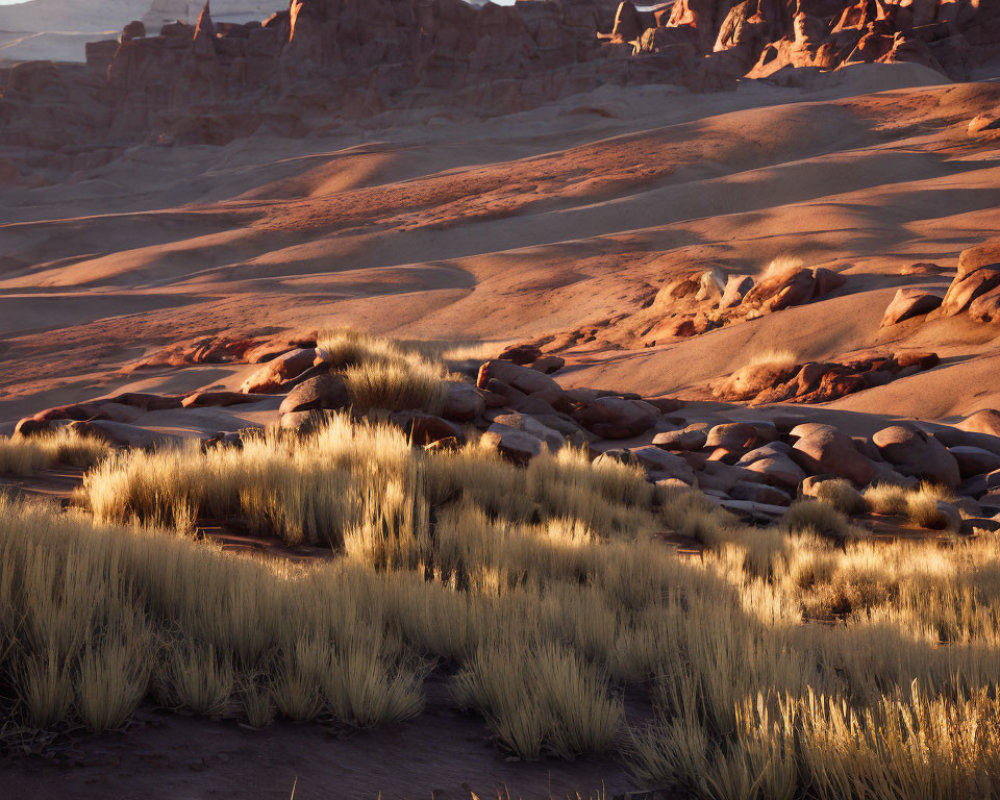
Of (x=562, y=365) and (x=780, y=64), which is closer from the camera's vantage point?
(x=562, y=365)

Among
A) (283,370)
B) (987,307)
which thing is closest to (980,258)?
(987,307)

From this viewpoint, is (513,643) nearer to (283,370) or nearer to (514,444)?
(514,444)

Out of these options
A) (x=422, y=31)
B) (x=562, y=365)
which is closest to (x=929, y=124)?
(x=562, y=365)

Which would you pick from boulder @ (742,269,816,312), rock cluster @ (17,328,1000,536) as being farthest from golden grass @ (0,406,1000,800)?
boulder @ (742,269,816,312)

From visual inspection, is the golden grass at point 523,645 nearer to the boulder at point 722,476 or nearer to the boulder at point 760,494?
the boulder at point 760,494

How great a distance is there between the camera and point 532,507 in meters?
7.64

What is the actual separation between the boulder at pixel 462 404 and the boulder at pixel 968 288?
11777 millimetres

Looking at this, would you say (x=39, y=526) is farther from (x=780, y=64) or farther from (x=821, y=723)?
(x=780, y=64)

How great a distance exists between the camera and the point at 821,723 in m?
2.85

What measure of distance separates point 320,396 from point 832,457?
7117mm

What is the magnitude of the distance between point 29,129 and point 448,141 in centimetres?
5579

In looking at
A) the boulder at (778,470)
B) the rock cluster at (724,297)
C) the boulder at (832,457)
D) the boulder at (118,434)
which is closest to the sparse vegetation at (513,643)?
the boulder at (118,434)

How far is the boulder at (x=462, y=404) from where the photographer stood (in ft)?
36.5

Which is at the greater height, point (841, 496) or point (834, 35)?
point (834, 35)
